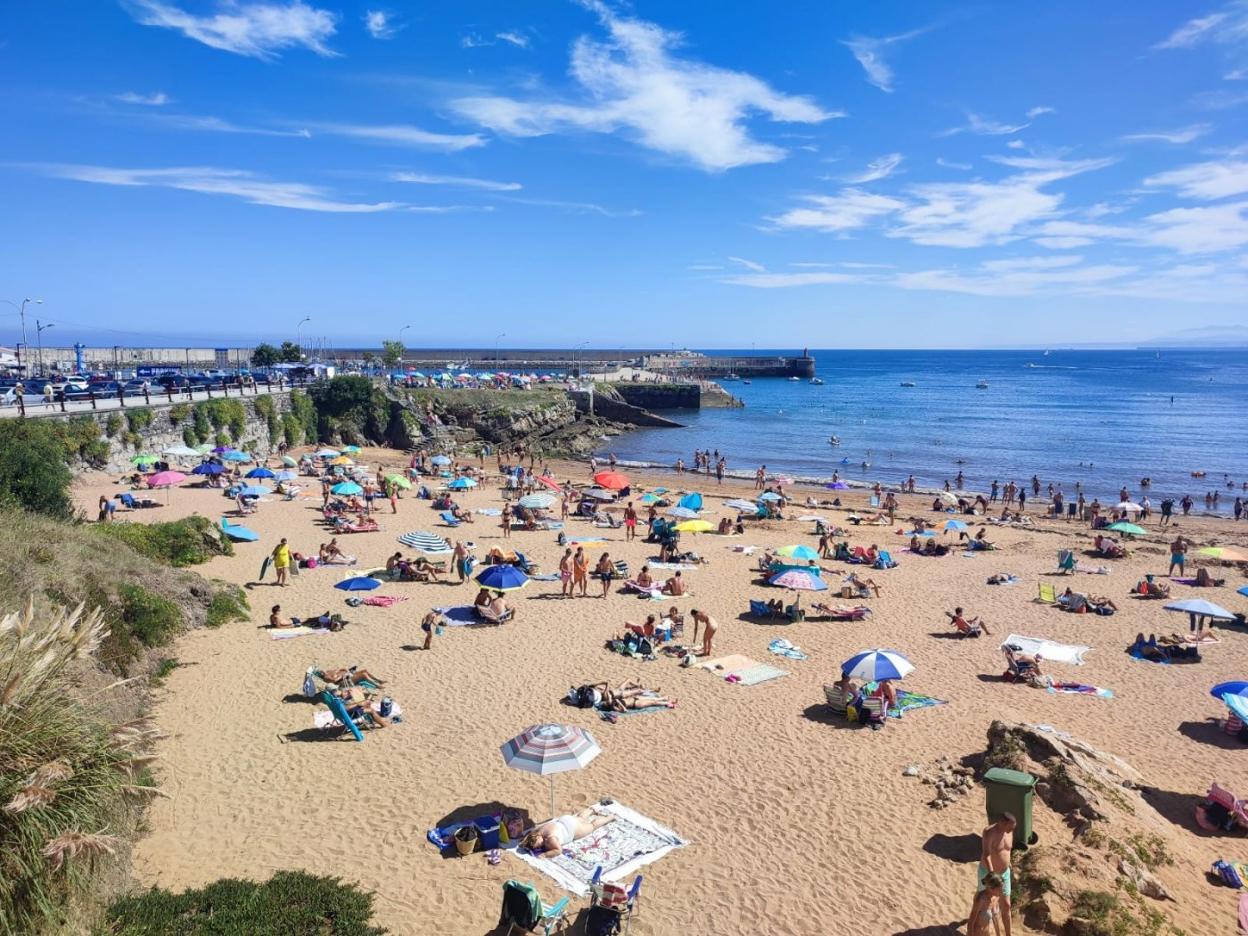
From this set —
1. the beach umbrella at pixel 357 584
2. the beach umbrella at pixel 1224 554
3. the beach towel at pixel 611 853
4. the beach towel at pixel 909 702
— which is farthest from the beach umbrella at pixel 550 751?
the beach umbrella at pixel 1224 554

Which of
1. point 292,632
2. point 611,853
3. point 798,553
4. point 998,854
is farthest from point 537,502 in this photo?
point 998,854

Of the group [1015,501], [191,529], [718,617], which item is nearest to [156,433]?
[191,529]

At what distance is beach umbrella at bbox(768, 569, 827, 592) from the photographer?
52.0 ft

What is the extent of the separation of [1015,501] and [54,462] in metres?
34.5

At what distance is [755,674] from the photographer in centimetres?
1337

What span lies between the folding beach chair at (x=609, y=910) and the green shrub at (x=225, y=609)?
1032 cm

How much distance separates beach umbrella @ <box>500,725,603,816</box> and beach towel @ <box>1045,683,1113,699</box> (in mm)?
8484

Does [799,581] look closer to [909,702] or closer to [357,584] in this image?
[909,702]

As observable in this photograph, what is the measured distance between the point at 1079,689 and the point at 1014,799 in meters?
6.14

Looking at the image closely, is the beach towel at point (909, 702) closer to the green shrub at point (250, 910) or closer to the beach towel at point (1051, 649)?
the beach towel at point (1051, 649)

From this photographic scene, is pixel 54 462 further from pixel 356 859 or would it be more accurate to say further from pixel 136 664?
pixel 356 859

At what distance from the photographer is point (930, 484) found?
4050 centimetres

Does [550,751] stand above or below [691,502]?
above

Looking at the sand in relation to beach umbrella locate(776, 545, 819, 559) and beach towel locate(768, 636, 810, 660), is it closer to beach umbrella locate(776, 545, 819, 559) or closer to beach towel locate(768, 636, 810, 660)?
beach towel locate(768, 636, 810, 660)
